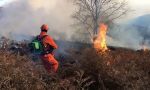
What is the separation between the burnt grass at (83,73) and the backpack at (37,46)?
Result: 28 cm

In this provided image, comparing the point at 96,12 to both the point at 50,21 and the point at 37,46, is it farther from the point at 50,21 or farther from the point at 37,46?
the point at 37,46

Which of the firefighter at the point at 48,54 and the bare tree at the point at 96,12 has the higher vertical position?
the bare tree at the point at 96,12

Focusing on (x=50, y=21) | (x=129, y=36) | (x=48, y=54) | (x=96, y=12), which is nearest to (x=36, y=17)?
(x=50, y=21)

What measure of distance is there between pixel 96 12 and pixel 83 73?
28023 mm

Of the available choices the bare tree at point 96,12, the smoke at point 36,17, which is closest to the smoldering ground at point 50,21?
the smoke at point 36,17

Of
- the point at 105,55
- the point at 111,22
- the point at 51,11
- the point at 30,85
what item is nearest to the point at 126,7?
the point at 111,22

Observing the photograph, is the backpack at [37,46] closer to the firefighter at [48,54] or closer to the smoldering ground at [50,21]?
the firefighter at [48,54]

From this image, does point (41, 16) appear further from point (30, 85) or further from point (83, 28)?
point (30, 85)

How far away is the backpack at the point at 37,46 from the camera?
10250 millimetres

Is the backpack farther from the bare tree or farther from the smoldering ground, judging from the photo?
the bare tree

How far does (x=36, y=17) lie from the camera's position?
28.3 m

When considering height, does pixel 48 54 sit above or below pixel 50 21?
below

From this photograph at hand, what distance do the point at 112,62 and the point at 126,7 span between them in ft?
89.4

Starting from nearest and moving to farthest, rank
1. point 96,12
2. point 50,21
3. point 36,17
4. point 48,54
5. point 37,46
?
point 37,46 → point 48,54 → point 36,17 → point 50,21 → point 96,12
